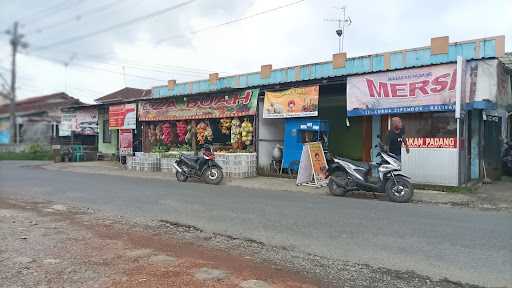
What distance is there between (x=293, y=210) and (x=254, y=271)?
4176mm

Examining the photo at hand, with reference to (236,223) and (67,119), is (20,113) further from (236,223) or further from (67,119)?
(67,119)

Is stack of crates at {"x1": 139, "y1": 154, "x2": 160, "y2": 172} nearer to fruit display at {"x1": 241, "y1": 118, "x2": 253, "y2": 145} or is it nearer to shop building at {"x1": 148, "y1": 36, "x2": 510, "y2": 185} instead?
fruit display at {"x1": 241, "y1": 118, "x2": 253, "y2": 145}

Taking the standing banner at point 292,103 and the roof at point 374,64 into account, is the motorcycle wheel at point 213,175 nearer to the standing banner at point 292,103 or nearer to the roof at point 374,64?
the standing banner at point 292,103

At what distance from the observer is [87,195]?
475 inches

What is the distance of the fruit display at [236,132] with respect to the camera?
18266mm

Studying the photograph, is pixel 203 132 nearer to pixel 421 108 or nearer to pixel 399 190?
pixel 421 108

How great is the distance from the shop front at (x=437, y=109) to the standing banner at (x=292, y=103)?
4.54 ft

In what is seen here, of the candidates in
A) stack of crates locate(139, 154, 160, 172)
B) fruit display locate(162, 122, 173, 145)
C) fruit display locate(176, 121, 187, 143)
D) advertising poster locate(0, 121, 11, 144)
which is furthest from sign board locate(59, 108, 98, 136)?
advertising poster locate(0, 121, 11, 144)

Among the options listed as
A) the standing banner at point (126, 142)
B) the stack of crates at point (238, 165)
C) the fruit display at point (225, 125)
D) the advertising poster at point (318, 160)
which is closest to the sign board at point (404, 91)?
the advertising poster at point (318, 160)

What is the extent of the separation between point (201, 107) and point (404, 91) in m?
9.02

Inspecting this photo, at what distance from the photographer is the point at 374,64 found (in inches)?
708

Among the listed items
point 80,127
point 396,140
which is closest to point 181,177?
point 396,140

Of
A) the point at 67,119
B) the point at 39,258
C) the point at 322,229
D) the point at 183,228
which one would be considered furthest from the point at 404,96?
the point at 67,119

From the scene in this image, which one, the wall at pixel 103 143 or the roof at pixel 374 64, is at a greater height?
the roof at pixel 374 64
